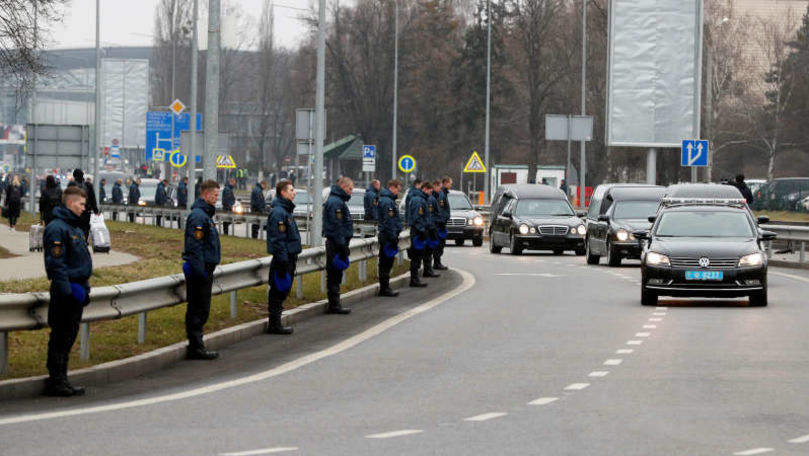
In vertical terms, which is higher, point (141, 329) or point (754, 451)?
point (141, 329)

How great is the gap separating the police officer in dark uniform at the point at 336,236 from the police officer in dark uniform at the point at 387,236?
2792 millimetres

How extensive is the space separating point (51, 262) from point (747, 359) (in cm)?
660

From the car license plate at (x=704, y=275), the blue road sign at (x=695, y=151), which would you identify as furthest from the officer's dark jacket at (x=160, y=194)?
the car license plate at (x=704, y=275)

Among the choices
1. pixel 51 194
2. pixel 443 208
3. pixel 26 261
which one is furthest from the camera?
pixel 51 194

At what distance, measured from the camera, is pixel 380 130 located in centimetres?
9556

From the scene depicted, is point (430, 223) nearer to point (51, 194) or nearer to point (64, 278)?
point (51, 194)

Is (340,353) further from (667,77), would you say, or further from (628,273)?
(667,77)

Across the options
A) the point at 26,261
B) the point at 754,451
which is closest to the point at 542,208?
the point at 26,261

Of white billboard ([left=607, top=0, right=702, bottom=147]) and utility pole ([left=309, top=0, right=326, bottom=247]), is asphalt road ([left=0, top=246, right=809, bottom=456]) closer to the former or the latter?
utility pole ([left=309, top=0, right=326, bottom=247])

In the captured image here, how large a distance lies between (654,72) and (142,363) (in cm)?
3761

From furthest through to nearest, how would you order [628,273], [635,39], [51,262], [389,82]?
1. [389,82]
2. [635,39]
3. [628,273]
4. [51,262]

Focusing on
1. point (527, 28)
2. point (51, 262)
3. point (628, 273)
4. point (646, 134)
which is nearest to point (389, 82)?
point (527, 28)

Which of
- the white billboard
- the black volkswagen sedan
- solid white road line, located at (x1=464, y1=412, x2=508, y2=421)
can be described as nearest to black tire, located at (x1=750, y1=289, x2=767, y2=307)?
the black volkswagen sedan

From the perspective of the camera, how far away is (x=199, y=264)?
52.4 feet
